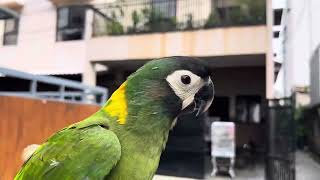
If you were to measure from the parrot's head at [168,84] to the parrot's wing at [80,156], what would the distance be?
151mm

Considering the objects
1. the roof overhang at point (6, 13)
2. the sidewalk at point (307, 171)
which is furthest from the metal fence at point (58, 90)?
the sidewalk at point (307, 171)

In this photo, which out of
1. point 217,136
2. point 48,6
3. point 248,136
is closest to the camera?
point 217,136

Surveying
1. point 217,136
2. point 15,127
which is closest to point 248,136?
point 217,136

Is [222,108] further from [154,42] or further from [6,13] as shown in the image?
[6,13]

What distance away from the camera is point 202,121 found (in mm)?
7332

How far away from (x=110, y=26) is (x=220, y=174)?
349cm

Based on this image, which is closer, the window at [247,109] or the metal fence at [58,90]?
the metal fence at [58,90]

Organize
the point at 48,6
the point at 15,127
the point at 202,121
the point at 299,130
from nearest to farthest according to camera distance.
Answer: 1. the point at 15,127
2. the point at 202,121
3. the point at 48,6
4. the point at 299,130

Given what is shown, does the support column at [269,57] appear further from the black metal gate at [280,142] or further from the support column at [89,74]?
the support column at [89,74]

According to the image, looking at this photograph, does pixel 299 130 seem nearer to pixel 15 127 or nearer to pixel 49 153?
pixel 15 127

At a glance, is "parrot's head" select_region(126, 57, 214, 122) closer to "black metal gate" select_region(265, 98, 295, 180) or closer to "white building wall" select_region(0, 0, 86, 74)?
"black metal gate" select_region(265, 98, 295, 180)

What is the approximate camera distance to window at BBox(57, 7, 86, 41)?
8.50 m

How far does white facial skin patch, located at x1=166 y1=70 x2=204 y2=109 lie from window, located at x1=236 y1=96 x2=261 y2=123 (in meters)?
8.06

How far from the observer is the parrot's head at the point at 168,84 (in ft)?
3.98
